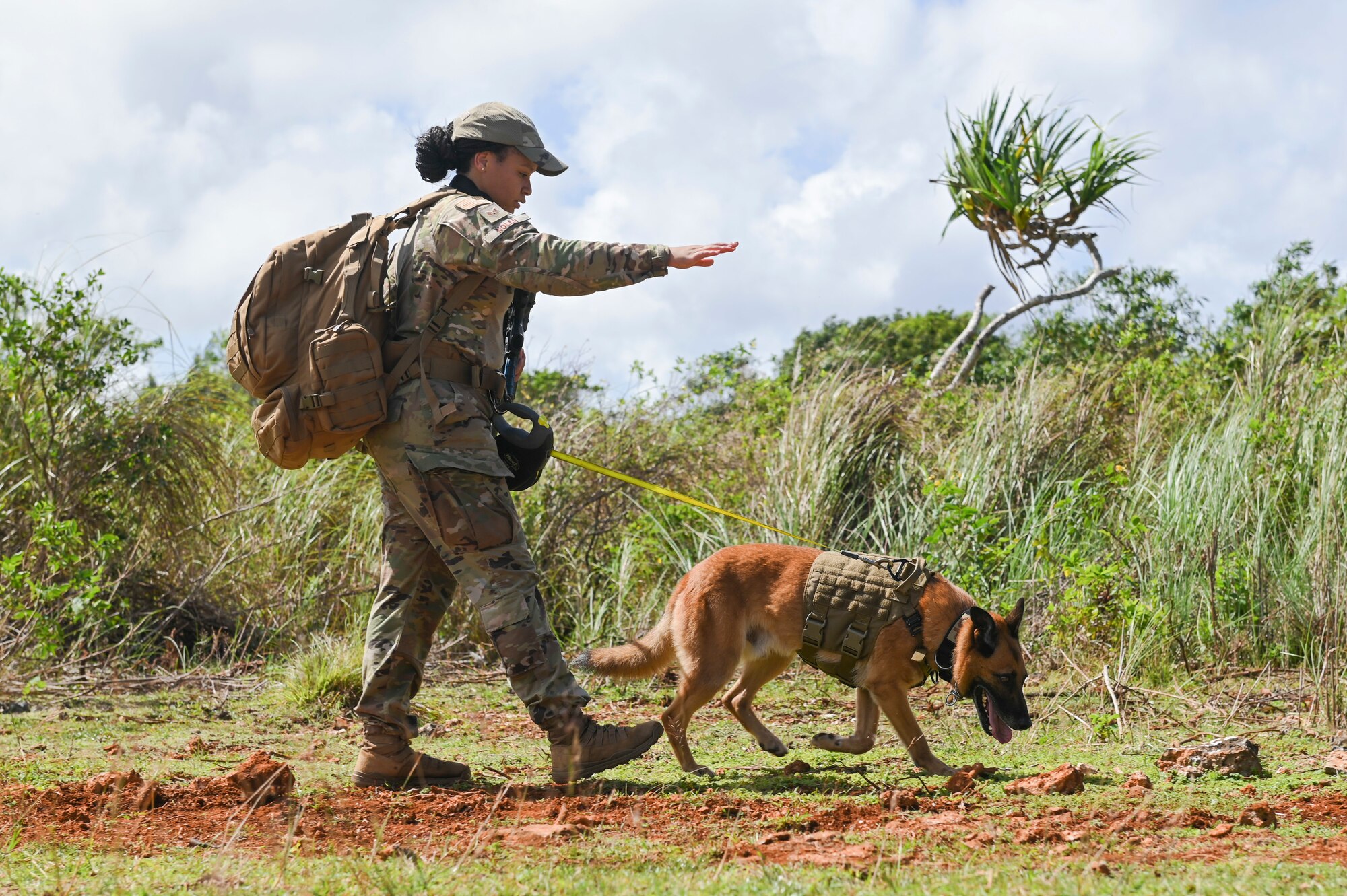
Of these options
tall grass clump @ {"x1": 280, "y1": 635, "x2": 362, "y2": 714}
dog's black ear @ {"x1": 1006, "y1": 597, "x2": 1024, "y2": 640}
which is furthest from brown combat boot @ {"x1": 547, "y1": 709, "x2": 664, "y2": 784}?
tall grass clump @ {"x1": 280, "y1": 635, "x2": 362, "y2": 714}

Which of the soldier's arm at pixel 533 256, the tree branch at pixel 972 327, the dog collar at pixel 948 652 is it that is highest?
the tree branch at pixel 972 327

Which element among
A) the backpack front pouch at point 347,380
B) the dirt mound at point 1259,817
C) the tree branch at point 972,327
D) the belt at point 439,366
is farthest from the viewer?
the tree branch at point 972,327

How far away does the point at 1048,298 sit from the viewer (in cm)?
1471

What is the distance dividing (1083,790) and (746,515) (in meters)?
4.93

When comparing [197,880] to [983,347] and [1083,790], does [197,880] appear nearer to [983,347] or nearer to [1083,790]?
[1083,790]

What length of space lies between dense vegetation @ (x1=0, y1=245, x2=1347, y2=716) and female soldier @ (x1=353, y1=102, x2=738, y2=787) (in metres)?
3.20

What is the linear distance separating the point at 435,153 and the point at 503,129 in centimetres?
37

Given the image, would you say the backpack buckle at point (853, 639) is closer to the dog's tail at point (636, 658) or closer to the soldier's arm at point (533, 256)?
the dog's tail at point (636, 658)

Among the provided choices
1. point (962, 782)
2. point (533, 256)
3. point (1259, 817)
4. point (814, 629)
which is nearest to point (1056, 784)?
point (962, 782)

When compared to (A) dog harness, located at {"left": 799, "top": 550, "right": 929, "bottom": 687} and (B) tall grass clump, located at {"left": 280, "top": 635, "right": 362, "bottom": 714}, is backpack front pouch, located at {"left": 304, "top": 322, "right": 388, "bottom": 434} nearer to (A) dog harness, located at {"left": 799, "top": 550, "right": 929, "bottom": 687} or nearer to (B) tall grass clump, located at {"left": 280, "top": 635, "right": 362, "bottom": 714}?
(A) dog harness, located at {"left": 799, "top": 550, "right": 929, "bottom": 687}

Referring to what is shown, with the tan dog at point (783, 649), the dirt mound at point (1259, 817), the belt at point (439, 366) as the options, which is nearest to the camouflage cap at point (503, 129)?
the belt at point (439, 366)

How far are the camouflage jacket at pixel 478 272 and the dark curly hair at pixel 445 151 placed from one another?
0.13m

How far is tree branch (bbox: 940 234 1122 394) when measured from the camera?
13.3 metres

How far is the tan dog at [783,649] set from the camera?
15.6ft
